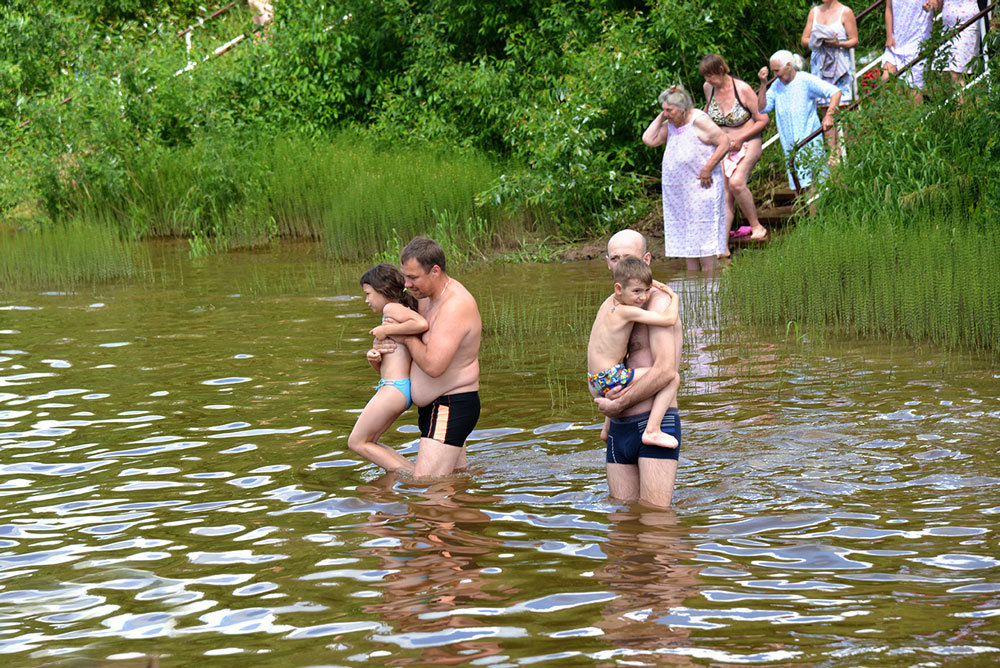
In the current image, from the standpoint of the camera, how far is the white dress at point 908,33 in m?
14.5

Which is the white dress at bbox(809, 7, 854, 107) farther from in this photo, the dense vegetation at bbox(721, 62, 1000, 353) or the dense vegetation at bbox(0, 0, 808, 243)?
the dense vegetation at bbox(0, 0, 808, 243)

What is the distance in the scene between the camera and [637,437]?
664 cm

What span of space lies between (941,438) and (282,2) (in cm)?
1797

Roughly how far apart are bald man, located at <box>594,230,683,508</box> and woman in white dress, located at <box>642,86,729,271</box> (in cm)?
706

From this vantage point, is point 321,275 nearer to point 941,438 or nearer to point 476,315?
point 476,315

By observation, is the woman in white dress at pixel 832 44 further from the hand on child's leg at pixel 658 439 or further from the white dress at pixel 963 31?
the hand on child's leg at pixel 658 439

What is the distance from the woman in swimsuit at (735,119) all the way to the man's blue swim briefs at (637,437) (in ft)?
25.4

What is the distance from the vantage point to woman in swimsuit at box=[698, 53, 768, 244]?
13.9 metres

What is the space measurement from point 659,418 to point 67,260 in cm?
1239

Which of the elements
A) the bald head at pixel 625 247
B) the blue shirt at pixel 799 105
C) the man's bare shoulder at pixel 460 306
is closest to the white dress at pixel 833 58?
the blue shirt at pixel 799 105

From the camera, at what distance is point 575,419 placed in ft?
29.8

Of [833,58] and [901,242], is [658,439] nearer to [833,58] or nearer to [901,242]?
[901,242]

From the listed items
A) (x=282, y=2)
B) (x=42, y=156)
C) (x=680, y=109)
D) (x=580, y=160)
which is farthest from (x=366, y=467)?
(x=282, y=2)

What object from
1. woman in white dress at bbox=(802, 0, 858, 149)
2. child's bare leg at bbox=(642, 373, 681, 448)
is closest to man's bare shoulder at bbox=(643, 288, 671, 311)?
child's bare leg at bbox=(642, 373, 681, 448)
